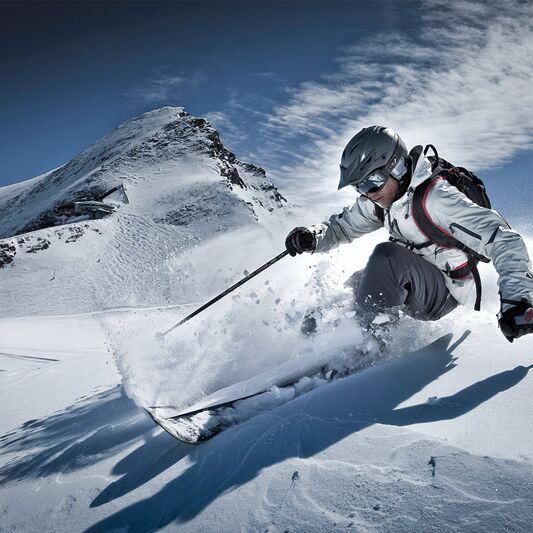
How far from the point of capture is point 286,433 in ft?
Answer: 6.22

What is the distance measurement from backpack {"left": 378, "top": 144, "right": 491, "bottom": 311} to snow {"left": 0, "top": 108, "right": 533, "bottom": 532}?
571 mm

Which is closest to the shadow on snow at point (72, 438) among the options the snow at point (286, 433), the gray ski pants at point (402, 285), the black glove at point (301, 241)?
the snow at point (286, 433)

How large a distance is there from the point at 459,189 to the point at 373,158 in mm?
762

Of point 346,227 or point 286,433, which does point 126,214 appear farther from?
point 286,433

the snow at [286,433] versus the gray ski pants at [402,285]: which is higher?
the gray ski pants at [402,285]

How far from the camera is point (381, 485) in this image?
4.45 ft

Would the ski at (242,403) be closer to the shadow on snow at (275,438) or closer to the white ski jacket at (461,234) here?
the shadow on snow at (275,438)

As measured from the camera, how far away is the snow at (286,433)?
1.32 meters

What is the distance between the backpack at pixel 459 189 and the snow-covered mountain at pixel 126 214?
27510mm

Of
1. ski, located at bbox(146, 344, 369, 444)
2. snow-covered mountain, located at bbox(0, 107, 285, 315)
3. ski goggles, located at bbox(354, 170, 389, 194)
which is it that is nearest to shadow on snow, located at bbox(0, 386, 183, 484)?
ski, located at bbox(146, 344, 369, 444)

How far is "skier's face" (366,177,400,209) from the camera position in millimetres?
3305

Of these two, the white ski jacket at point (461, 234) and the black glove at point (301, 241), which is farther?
the black glove at point (301, 241)

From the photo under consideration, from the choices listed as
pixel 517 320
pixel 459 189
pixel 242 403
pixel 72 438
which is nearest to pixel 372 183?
pixel 459 189

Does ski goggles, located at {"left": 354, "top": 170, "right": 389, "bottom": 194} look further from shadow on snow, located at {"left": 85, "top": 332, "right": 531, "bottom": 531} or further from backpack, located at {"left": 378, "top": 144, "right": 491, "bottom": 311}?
shadow on snow, located at {"left": 85, "top": 332, "right": 531, "bottom": 531}
